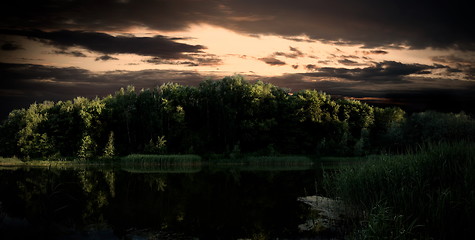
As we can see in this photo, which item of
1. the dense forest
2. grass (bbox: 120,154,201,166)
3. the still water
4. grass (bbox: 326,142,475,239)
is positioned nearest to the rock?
the still water

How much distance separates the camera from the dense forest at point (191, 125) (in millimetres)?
61000

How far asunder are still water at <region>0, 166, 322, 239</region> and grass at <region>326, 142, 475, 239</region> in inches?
109

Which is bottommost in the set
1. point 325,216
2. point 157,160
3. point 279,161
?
point 279,161

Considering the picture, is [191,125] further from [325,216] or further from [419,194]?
[419,194]

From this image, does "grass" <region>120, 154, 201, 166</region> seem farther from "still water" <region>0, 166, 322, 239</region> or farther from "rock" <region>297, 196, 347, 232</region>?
"rock" <region>297, 196, 347, 232</region>

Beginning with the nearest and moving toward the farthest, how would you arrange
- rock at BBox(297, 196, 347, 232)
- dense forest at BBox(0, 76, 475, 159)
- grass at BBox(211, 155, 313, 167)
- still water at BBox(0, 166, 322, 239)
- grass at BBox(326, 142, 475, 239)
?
grass at BBox(326, 142, 475, 239) → still water at BBox(0, 166, 322, 239) → rock at BBox(297, 196, 347, 232) → grass at BBox(211, 155, 313, 167) → dense forest at BBox(0, 76, 475, 159)

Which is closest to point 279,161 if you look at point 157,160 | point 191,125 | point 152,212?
point 157,160

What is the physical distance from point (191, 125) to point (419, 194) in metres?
57.7

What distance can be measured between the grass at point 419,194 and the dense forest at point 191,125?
4473cm

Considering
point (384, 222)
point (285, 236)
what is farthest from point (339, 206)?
point (384, 222)

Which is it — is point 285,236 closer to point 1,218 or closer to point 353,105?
point 1,218

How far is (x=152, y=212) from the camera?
56.5 feet

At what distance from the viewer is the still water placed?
13469 mm

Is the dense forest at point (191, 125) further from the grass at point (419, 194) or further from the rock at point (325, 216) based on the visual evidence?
the grass at point (419, 194)
